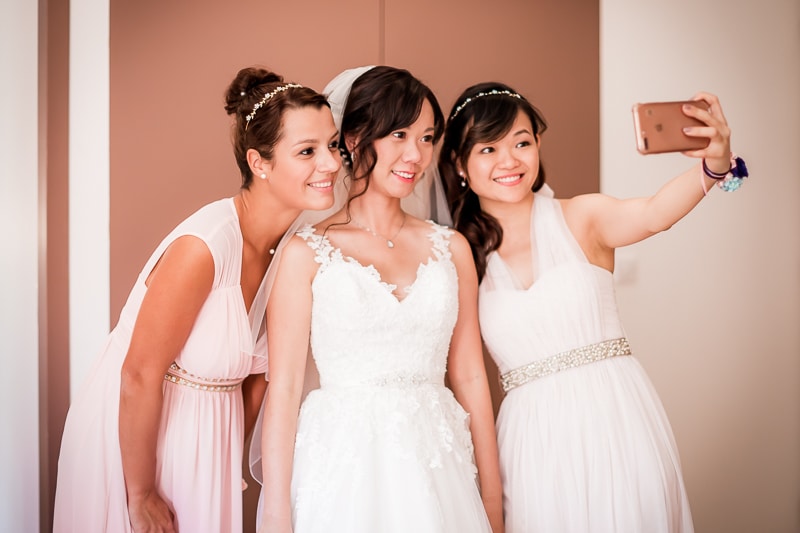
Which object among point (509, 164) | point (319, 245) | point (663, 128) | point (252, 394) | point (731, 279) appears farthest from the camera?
point (731, 279)

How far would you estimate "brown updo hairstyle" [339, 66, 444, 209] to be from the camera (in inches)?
85.9

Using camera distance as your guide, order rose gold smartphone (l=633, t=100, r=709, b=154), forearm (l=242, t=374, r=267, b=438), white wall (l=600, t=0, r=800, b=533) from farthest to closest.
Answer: white wall (l=600, t=0, r=800, b=533), forearm (l=242, t=374, r=267, b=438), rose gold smartphone (l=633, t=100, r=709, b=154)

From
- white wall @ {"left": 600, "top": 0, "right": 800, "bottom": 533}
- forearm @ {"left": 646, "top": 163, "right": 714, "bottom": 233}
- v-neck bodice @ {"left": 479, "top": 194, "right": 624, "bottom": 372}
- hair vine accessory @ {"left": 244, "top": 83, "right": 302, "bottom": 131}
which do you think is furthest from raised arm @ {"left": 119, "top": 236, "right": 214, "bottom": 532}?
white wall @ {"left": 600, "top": 0, "right": 800, "bottom": 533}

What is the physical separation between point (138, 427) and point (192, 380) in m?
0.22

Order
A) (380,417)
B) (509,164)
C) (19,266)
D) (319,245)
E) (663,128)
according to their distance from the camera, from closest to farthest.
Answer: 1. (663,128)
2. (380,417)
3. (319,245)
4. (509,164)
5. (19,266)

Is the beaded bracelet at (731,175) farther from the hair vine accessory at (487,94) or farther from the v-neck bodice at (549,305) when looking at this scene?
the hair vine accessory at (487,94)

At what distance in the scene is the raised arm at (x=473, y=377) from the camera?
2197 mm

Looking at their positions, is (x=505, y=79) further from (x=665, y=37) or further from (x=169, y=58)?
(x=169, y=58)

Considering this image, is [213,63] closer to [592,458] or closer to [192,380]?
[192,380]

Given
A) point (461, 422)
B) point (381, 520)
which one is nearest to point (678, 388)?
point (461, 422)

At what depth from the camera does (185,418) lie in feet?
7.18

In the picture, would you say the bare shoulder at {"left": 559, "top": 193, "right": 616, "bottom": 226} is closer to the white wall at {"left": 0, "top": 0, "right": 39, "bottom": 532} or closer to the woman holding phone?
the woman holding phone

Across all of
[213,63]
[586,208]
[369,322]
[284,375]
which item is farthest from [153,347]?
[586,208]

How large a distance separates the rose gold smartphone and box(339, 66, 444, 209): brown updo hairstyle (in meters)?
0.67
